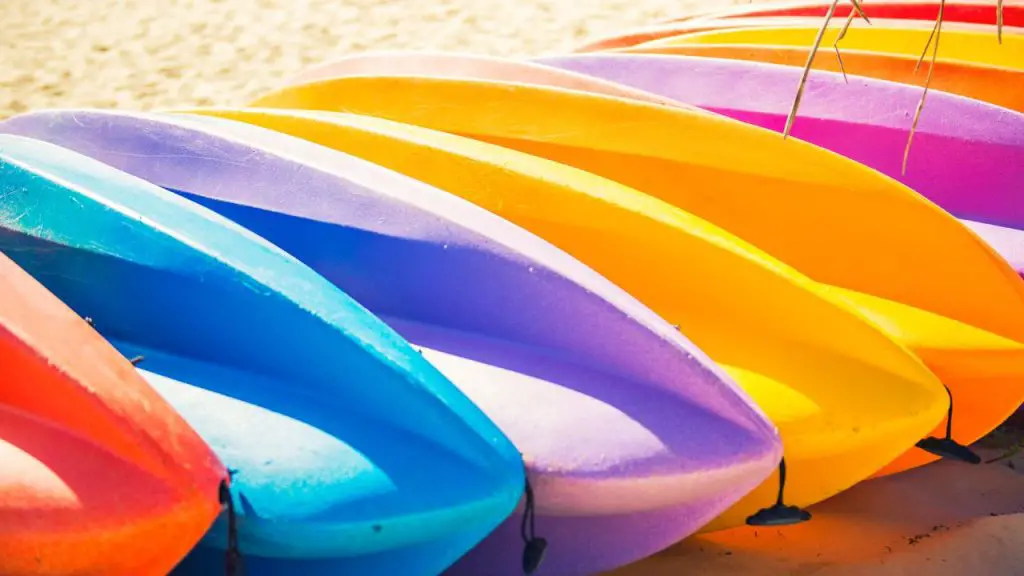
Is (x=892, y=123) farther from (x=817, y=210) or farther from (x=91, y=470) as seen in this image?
(x=91, y=470)

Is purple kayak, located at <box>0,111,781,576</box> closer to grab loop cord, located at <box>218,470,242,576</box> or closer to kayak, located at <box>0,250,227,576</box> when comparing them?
grab loop cord, located at <box>218,470,242,576</box>

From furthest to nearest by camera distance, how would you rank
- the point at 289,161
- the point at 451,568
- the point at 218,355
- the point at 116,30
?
the point at 116,30, the point at 289,161, the point at 451,568, the point at 218,355

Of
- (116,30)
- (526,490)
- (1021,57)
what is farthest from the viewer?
(116,30)

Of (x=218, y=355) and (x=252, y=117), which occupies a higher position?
(x=252, y=117)

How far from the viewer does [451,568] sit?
2.36 metres

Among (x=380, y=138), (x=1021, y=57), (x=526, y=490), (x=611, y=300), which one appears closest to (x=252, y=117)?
(x=380, y=138)

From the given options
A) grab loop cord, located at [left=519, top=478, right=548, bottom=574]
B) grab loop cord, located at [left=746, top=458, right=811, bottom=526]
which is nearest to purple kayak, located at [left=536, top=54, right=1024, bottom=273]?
grab loop cord, located at [left=746, top=458, right=811, bottom=526]

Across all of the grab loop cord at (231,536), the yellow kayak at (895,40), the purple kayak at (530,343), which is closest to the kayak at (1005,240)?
the yellow kayak at (895,40)

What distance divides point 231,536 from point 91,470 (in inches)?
9.6

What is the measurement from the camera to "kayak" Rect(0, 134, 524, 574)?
1896 millimetres

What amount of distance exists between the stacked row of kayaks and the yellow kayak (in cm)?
69

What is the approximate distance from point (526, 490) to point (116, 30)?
217 inches

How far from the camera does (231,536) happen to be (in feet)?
6.10

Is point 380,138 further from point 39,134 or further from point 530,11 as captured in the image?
point 530,11
